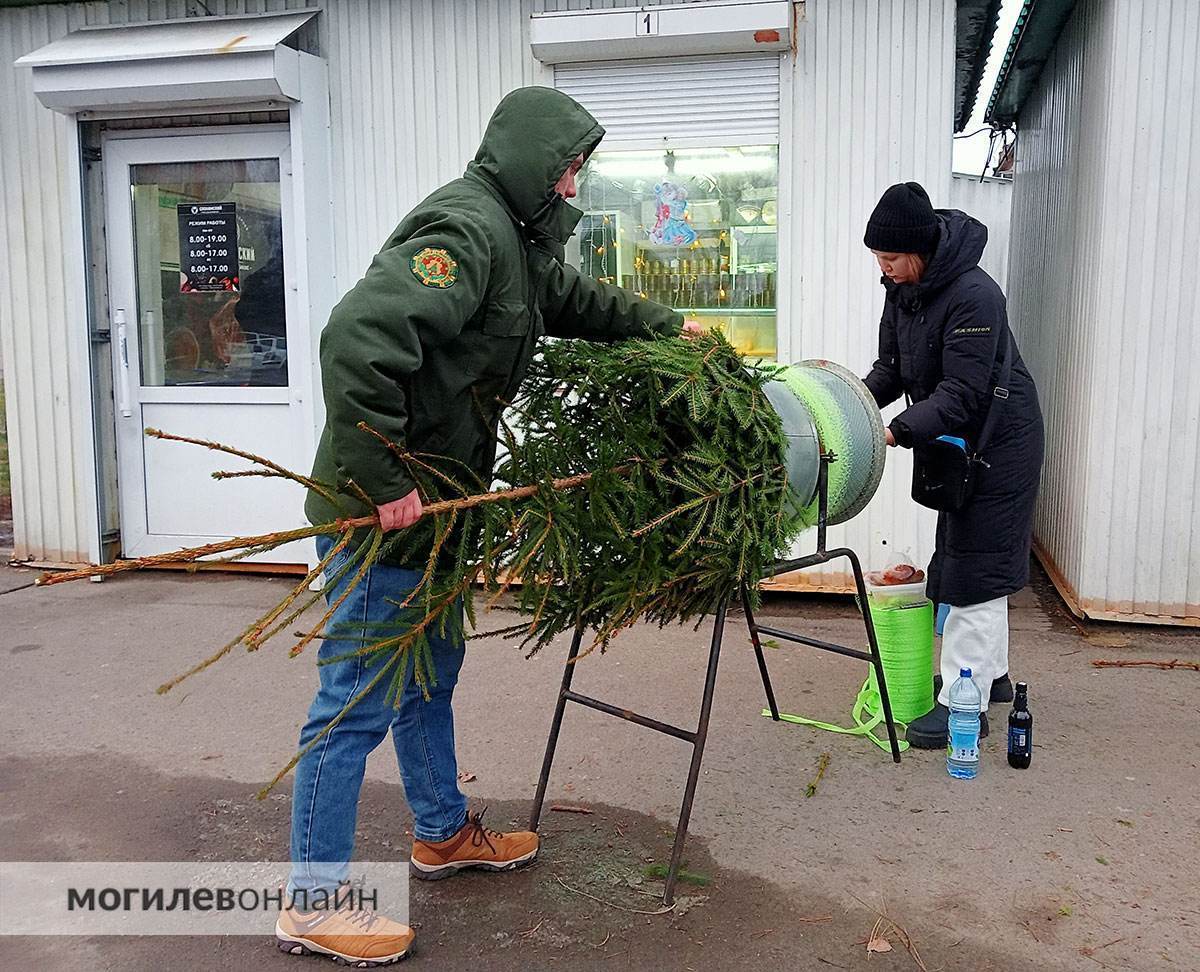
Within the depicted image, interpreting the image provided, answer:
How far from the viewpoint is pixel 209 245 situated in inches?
262

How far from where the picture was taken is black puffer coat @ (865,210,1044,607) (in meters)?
3.83

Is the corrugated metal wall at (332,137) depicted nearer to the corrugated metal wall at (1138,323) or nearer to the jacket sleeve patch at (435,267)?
the corrugated metal wall at (1138,323)

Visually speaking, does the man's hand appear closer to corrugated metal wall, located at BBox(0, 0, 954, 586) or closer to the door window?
corrugated metal wall, located at BBox(0, 0, 954, 586)

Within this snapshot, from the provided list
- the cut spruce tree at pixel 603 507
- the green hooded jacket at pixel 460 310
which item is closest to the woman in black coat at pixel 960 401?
the cut spruce tree at pixel 603 507

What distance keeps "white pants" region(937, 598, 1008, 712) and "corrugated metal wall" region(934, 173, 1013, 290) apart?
262 inches

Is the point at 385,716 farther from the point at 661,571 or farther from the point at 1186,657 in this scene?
the point at 1186,657

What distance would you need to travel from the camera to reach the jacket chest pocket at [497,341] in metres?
2.77

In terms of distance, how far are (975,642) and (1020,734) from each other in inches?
16.2

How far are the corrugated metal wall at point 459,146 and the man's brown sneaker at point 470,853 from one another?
3.19 metres

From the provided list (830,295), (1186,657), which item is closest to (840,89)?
(830,295)

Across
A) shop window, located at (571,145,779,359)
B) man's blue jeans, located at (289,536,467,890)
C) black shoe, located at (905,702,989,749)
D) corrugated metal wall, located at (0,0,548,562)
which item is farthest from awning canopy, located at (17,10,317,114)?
black shoe, located at (905,702,989,749)

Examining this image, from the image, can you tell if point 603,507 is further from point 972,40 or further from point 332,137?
point 972,40

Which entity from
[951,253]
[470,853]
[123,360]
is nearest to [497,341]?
[470,853]

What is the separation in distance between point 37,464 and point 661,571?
18.3 feet
